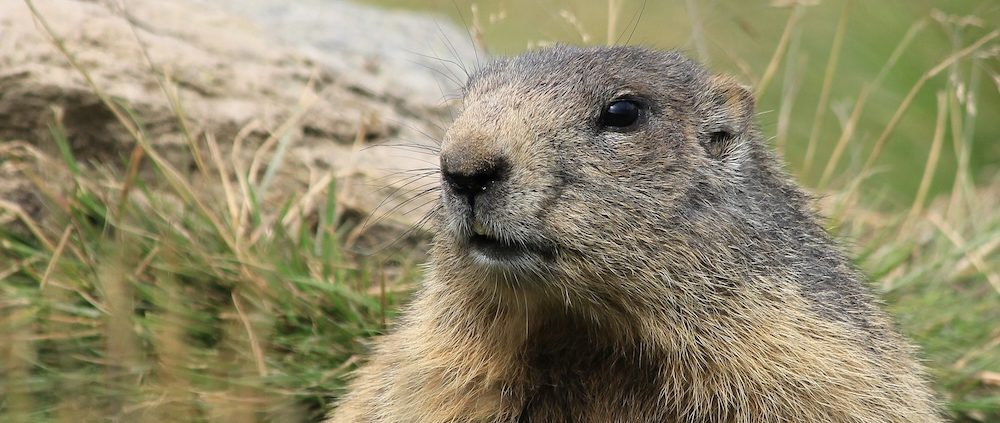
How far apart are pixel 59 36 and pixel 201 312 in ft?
5.83

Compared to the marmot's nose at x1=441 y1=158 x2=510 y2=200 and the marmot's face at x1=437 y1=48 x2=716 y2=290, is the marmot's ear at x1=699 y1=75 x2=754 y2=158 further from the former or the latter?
the marmot's nose at x1=441 y1=158 x2=510 y2=200

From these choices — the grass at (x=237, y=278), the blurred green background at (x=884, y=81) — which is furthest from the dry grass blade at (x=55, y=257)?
the blurred green background at (x=884, y=81)

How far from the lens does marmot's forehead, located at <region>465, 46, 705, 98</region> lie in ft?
11.1

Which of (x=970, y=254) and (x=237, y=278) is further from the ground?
(x=970, y=254)

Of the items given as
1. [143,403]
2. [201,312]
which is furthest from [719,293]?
[201,312]

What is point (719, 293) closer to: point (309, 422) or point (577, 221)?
point (577, 221)

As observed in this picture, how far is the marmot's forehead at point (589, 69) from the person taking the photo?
3.39m

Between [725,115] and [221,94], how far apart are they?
3177mm

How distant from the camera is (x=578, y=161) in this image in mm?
3111

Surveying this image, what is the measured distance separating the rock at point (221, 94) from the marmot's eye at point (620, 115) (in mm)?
1417

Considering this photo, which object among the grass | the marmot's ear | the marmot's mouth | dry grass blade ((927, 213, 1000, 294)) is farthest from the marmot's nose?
dry grass blade ((927, 213, 1000, 294))

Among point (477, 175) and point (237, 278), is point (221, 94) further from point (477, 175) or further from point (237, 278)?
point (477, 175)

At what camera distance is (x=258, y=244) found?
15.9 ft

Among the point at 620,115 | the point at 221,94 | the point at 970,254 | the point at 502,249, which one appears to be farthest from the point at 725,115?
the point at 221,94
